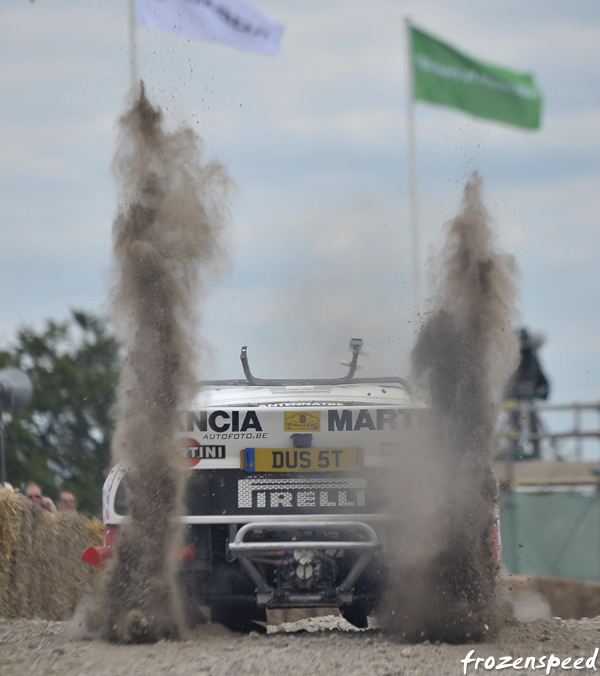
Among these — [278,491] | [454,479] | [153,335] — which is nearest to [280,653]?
[278,491]

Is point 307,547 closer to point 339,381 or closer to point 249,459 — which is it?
point 249,459

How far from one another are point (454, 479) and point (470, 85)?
17805 millimetres

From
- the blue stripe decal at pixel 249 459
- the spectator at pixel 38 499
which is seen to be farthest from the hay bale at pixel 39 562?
the blue stripe decal at pixel 249 459

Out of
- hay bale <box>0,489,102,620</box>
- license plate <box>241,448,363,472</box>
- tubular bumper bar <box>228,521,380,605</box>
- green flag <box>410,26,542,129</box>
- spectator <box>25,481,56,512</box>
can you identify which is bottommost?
hay bale <box>0,489,102,620</box>

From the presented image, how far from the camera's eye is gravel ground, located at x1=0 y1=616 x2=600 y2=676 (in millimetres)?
5758

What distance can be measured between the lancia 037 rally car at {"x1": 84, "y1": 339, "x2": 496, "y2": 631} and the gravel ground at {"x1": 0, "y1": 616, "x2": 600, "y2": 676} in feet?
1.11

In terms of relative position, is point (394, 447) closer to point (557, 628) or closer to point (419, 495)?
point (419, 495)

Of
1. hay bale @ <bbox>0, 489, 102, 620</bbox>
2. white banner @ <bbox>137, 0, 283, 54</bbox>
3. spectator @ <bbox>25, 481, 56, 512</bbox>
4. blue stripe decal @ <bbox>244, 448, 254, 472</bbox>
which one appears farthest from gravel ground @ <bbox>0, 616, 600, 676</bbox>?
white banner @ <bbox>137, 0, 283, 54</bbox>

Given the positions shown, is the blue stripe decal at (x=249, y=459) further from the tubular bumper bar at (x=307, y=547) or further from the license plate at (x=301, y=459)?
the tubular bumper bar at (x=307, y=547)

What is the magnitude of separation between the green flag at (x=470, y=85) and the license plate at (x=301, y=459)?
16533mm

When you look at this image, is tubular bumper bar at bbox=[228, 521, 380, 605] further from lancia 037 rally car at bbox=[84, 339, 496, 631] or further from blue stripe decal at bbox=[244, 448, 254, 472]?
blue stripe decal at bbox=[244, 448, 254, 472]

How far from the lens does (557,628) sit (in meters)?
7.45

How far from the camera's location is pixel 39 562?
34.1 feet

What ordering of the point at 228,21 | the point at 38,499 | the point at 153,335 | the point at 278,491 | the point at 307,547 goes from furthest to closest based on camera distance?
the point at 228,21
the point at 38,499
the point at 153,335
the point at 278,491
the point at 307,547
